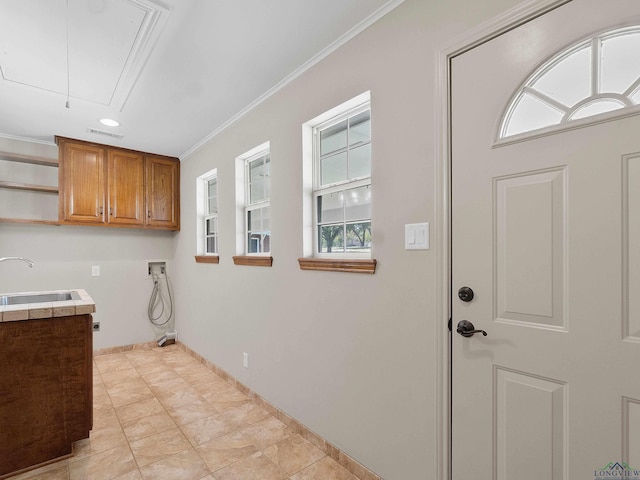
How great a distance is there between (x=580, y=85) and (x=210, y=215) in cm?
352

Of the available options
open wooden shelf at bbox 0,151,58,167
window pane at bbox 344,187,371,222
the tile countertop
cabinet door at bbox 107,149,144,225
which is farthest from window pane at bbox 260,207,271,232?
open wooden shelf at bbox 0,151,58,167

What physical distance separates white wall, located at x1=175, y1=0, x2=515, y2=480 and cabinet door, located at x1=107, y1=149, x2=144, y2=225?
203cm

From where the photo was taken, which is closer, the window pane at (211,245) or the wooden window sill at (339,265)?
the wooden window sill at (339,265)

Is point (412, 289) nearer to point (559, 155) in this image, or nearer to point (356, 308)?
point (356, 308)

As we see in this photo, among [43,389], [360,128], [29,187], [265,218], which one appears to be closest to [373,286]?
[360,128]

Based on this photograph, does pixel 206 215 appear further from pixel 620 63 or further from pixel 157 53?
pixel 620 63

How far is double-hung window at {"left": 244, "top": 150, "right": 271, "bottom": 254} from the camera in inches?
115

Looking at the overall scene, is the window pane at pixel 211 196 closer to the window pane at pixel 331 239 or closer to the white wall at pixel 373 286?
the white wall at pixel 373 286

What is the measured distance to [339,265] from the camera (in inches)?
76.2

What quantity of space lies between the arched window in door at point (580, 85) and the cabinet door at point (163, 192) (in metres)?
4.03

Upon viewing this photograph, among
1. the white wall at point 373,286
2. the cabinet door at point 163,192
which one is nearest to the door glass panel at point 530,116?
the white wall at point 373,286

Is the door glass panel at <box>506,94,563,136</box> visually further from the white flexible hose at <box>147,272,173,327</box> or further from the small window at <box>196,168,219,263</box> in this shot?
the white flexible hose at <box>147,272,173,327</box>

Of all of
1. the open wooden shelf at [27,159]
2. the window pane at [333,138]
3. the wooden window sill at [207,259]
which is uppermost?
the open wooden shelf at [27,159]

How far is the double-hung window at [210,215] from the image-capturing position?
3.86 m
